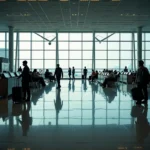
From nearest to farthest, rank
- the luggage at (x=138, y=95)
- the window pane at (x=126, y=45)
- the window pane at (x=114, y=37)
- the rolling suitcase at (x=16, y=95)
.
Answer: the luggage at (x=138, y=95) → the rolling suitcase at (x=16, y=95) → the window pane at (x=114, y=37) → the window pane at (x=126, y=45)

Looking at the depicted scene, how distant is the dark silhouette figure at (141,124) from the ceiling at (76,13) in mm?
13690

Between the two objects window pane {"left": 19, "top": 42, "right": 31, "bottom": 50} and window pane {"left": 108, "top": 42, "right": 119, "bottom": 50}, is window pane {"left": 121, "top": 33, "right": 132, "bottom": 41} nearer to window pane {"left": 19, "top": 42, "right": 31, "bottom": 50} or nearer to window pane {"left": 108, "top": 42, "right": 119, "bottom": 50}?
window pane {"left": 108, "top": 42, "right": 119, "bottom": 50}

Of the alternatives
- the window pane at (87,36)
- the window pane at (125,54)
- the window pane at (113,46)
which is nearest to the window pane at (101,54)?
the window pane at (113,46)

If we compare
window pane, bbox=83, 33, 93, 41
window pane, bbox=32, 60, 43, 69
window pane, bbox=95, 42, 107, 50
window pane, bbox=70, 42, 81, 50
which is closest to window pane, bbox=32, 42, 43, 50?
window pane, bbox=32, 60, 43, 69

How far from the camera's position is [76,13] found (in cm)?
2544

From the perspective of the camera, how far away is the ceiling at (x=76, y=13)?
21750mm

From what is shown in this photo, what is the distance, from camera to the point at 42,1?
2097cm

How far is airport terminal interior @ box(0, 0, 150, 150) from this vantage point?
5.43 m

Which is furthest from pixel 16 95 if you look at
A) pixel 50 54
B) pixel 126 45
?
pixel 126 45

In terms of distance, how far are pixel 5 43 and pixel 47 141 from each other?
1453 inches

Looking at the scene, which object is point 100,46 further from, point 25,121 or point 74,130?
point 74,130

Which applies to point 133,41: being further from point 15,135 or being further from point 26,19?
point 15,135

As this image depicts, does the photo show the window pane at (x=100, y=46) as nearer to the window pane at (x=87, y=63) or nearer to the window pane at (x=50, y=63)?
the window pane at (x=87, y=63)

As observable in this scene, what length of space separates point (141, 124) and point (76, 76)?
3822 cm
